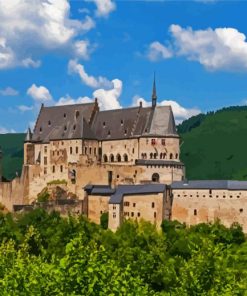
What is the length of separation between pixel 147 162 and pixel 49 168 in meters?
13.9

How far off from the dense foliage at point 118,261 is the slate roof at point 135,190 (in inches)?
142

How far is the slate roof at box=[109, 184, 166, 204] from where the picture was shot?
86.6 m

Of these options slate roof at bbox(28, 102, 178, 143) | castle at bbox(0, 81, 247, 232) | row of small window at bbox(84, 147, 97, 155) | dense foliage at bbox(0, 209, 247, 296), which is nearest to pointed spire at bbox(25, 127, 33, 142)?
castle at bbox(0, 81, 247, 232)

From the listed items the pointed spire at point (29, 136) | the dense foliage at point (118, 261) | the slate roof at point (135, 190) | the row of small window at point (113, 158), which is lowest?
the dense foliage at point (118, 261)

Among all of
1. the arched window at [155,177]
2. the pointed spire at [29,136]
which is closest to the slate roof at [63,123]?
the pointed spire at [29,136]

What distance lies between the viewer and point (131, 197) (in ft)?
286

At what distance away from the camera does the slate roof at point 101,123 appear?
101m

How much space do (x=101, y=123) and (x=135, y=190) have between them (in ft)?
67.9

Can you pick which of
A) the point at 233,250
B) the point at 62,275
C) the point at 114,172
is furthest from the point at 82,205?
the point at 62,275

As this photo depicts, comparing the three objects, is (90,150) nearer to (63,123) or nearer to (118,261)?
(63,123)

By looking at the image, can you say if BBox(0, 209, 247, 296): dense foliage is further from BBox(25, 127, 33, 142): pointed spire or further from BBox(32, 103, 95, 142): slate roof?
BBox(25, 127, 33, 142): pointed spire

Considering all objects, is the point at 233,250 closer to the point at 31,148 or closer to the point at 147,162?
the point at 147,162

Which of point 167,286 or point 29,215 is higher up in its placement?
point 29,215

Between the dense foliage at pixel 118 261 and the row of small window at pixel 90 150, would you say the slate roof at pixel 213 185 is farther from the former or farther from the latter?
the row of small window at pixel 90 150
